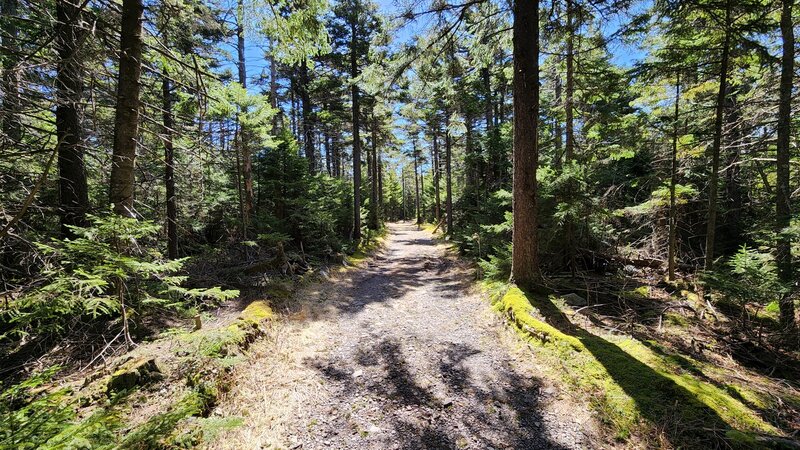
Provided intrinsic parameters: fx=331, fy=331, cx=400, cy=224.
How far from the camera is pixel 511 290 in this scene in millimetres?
7086

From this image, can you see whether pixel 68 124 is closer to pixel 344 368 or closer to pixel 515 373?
pixel 344 368

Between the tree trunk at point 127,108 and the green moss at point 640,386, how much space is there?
20.8 feet

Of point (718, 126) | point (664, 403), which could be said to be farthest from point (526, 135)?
point (664, 403)

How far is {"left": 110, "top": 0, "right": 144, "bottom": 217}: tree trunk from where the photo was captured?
4.38m

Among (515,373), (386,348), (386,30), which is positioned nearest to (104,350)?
(386,348)

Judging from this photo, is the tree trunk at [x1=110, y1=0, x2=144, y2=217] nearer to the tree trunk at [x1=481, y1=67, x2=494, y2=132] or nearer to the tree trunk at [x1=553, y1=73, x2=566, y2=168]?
the tree trunk at [x1=553, y1=73, x2=566, y2=168]

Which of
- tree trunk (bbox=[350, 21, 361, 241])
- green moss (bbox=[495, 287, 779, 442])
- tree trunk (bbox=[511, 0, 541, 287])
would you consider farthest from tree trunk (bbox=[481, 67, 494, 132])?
green moss (bbox=[495, 287, 779, 442])

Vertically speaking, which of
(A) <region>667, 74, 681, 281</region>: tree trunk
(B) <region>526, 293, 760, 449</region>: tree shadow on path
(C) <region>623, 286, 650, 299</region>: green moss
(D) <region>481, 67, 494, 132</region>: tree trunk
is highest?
(D) <region>481, 67, 494, 132</region>: tree trunk

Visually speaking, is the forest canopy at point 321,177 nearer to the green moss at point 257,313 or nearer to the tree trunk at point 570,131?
the tree trunk at point 570,131

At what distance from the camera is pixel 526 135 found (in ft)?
22.6

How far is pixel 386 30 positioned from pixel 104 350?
309 inches

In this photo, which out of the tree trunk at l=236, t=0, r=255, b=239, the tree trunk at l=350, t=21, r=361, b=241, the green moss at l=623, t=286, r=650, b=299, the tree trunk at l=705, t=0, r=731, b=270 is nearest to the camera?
the tree trunk at l=236, t=0, r=255, b=239

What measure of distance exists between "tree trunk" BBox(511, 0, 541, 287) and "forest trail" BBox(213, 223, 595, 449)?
142cm

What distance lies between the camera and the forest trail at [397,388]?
348 cm
